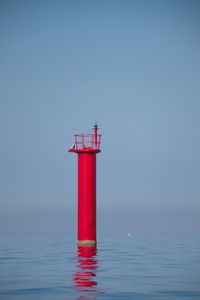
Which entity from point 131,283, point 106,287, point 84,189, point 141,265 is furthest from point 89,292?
point 84,189

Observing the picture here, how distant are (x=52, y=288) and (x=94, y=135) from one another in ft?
56.3

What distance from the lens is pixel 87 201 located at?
3180 centimetres

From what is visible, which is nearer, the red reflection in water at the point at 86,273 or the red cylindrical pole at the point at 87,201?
the red reflection in water at the point at 86,273

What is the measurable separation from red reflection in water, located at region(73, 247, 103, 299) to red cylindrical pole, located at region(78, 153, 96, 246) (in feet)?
5.84

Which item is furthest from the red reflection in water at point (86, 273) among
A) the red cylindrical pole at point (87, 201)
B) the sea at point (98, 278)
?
the red cylindrical pole at point (87, 201)

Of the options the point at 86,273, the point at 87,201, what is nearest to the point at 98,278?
the point at 86,273

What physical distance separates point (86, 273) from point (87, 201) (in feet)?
38.7

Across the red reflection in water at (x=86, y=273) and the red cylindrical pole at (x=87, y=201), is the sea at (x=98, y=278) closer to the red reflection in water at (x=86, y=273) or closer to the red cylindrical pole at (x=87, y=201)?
the red reflection in water at (x=86, y=273)

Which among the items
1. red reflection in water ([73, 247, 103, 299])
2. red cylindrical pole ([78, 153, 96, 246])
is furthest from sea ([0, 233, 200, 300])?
red cylindrical pole ([78, 153, 96, 246])

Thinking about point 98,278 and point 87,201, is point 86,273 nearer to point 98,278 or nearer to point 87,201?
point 98,278

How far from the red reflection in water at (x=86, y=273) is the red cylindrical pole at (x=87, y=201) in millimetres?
1780

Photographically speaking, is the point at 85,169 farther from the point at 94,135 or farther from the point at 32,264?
the point at 32,264

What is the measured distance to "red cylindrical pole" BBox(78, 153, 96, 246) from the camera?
3181 cm

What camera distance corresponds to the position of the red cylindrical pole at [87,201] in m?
31.8
